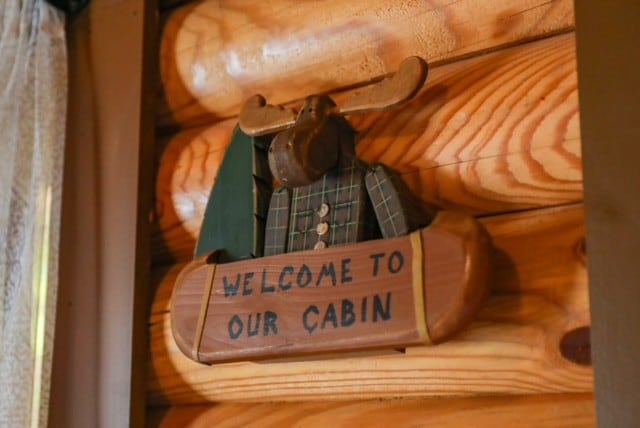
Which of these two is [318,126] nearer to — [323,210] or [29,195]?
[323,210]

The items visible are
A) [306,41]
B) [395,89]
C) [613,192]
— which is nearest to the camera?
[613,192]

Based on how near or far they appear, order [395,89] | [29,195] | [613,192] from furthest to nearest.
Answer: [29,195] < [395,89] < [613,192]

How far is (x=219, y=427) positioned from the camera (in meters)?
0.93

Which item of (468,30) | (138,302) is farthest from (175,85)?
(468,30)

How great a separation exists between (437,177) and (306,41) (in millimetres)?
242

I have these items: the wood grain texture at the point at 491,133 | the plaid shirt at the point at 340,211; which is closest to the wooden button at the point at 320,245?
the plaid shirt at the point at 340,211

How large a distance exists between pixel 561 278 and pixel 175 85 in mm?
562

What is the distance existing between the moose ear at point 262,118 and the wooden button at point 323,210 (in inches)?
3.7

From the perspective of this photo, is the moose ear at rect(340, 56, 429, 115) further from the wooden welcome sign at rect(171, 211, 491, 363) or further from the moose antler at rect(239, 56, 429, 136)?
the wooden welcome sign at rect(171, 211, 491, 363)

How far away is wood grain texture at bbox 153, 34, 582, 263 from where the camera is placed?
31.3 inches

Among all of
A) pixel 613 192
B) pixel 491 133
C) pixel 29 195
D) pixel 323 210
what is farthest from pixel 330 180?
pixel 29 195

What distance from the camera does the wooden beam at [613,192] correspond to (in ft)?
2.24

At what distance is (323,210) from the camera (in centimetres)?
87

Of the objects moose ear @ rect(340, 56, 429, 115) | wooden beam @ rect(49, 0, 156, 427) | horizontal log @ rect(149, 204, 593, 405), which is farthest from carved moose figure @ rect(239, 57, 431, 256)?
wooden beam @ rect(49, 0, 156, 427)
